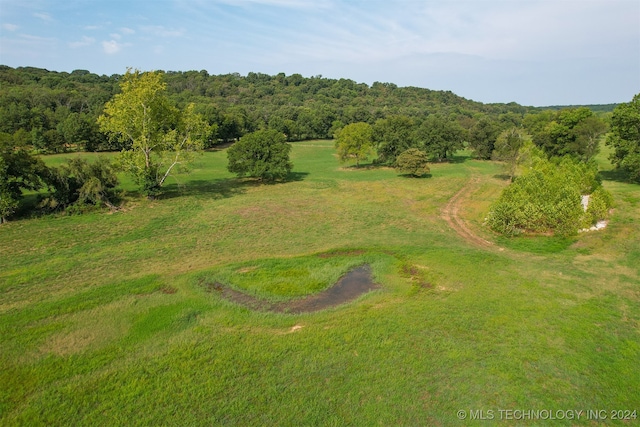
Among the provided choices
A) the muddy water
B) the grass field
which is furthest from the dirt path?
the muddy water

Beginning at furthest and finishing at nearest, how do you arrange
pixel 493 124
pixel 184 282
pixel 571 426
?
pixel 493 124
pixel 184 282
pixel 571 426

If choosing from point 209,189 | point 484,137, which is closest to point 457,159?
point 484,137

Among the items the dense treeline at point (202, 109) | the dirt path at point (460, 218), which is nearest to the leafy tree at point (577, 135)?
the dirt path at point (460, 218)

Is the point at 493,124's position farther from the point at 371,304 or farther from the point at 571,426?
the point at 571,426

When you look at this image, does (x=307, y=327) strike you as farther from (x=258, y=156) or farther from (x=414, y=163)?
(x=414, y=163)

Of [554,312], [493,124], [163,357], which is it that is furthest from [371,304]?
[493,124]

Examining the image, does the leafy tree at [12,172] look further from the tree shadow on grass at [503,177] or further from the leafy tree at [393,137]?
the tree shadow on grass at [503,177]
